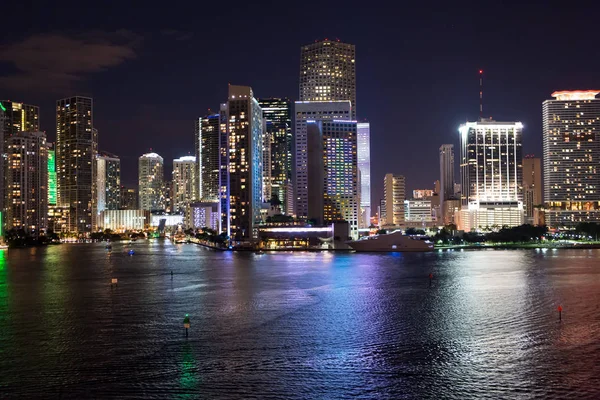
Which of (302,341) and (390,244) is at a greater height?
(302,341)

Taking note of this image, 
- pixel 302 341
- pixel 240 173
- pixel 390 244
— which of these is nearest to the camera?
pixel 302 341

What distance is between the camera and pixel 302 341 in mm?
31547

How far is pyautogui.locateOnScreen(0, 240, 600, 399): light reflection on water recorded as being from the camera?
77.9ft

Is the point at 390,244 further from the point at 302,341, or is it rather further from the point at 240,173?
the point at 302,341

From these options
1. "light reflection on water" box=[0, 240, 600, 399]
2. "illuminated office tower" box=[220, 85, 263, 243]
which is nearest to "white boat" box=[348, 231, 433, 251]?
"illuminated office tower" box=[220, 85, 263, 243]

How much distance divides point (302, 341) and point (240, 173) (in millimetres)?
137834

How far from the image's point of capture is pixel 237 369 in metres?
25.9

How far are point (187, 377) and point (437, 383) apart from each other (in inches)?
408

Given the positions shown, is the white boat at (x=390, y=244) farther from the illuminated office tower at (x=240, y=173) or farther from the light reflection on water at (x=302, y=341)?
the light reflection on water at (x=302, y=341)

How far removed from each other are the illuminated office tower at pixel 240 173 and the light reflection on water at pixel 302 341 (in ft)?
350

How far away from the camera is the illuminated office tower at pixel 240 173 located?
167 metres

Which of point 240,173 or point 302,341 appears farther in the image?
point 240,173

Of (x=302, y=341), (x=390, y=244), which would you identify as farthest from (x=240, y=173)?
(x=302, y=341)

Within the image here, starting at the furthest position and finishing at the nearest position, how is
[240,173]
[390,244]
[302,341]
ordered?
[240,173] → [390,244] → [302,341]
